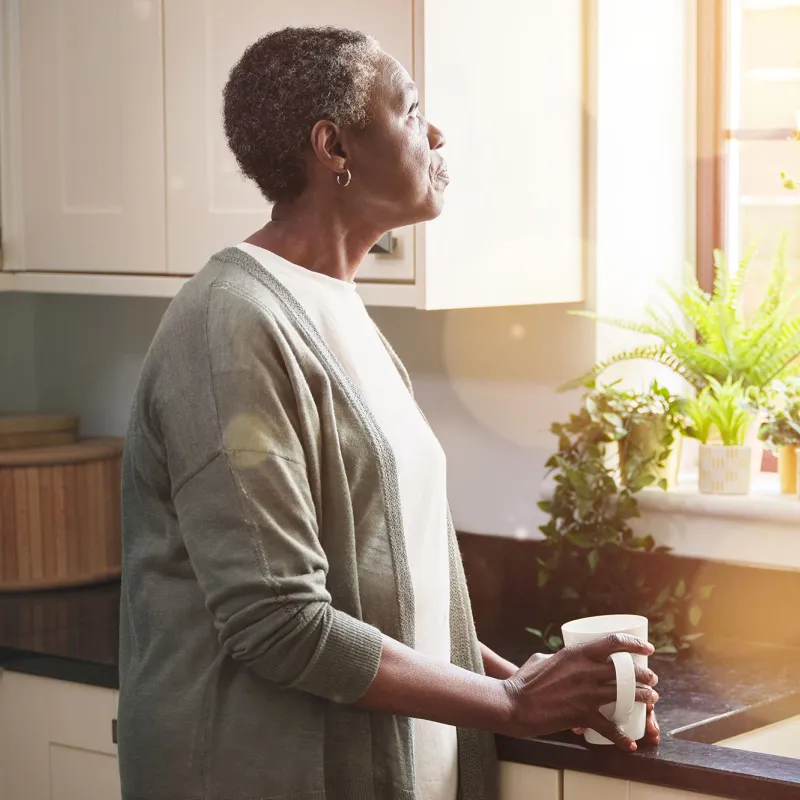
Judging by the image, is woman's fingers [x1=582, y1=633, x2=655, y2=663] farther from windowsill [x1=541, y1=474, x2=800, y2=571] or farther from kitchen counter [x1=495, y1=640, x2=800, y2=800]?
windowsill [x1=541, y1=474, x2=800, y2=571]

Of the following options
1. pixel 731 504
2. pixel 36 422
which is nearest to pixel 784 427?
pixel 731 504

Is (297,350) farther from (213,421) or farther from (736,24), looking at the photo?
(736,24)

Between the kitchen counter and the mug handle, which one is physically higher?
the mug handle

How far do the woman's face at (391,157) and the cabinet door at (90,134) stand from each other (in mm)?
748

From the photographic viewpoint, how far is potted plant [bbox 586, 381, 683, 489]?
188cm

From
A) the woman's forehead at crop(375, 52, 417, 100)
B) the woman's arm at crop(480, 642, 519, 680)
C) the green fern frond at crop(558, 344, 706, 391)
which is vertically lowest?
the woman's arm at crop(480, 642, 519, 680)

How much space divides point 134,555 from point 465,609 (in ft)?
1.29

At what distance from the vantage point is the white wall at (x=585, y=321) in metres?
1.96

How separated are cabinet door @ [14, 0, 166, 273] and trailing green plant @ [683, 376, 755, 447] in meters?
0.85

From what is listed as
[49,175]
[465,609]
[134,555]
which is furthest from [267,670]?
[49,175]

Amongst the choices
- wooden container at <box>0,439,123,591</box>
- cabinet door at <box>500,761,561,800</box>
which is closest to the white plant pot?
cabinet door at <box>500,761,561,800</box>

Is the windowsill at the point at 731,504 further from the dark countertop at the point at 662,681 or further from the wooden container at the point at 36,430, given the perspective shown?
the wooden container at the point at 36,430

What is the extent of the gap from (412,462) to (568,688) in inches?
10.6

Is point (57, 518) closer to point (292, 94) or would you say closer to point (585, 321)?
point (585, 321)
